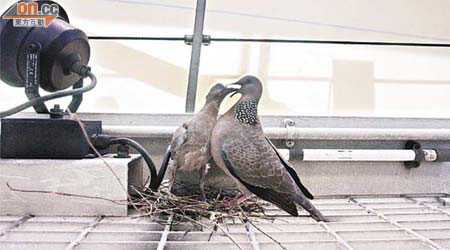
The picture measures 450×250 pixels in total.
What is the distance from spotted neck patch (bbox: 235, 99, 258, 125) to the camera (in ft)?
3.35

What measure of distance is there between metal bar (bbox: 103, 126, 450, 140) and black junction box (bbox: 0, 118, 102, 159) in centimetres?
22

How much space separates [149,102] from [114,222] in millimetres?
720

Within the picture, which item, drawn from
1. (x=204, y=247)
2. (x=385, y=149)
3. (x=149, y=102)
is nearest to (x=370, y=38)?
(x=385, y=149)

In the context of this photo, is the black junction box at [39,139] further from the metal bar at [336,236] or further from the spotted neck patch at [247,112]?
the metal bar at [336,236]

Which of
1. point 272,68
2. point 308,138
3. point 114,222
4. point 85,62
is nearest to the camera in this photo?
point 114,222

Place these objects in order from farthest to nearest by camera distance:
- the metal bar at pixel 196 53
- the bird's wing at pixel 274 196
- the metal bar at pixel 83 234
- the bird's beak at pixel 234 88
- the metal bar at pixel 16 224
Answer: the metal bar at pixel 196 53 < the bird's beak at pixel 234 88 < the bird's wing at pixel 274 196 < the metal bar at pixel 16 224 < the metal bar at pixel 83 234

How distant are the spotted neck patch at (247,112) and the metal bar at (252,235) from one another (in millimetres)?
273

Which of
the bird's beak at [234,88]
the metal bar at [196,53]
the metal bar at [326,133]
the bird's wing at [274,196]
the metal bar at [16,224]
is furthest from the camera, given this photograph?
the metal bar at [196,53]

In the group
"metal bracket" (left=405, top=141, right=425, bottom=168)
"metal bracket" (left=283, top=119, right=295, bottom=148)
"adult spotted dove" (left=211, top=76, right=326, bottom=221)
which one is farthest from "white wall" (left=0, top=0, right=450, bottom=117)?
"adult spotted dove" (left=211, top=76, right=326, bottom=221)

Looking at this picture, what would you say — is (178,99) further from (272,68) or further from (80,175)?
(80,175)

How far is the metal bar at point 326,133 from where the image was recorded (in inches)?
49.1

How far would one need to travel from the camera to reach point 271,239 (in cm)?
81

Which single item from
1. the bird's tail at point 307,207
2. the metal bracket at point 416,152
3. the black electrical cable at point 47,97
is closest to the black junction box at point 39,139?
the black electrical cable at point 47,97

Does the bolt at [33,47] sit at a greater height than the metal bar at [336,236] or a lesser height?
greater
